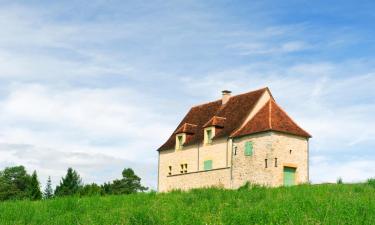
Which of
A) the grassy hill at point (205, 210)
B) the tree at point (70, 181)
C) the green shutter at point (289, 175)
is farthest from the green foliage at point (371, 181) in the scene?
the tree at point (70, 181)

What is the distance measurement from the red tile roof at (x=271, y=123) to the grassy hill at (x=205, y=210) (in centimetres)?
2107

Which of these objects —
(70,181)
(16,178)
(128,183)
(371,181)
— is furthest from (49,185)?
(371,181)

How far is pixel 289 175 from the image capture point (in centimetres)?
3862

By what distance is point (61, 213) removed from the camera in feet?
50.5

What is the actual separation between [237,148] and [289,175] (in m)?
4.20

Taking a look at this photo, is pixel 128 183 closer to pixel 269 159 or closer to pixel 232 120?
pixel 232 120

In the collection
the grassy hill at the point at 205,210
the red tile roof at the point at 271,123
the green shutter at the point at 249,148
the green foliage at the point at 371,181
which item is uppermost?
the red tile roof at the point at 271,123

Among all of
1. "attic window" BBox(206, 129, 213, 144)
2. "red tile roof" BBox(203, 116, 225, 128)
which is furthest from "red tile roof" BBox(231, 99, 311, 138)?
"attic window" BBox(206, 129, 213, 144)

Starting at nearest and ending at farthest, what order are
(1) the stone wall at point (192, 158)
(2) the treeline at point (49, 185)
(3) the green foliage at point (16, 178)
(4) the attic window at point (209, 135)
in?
(1) the stone wall at point (192, 158) < (4) the attic window at point (209, 135) < (2) the treeline at point (49, 185) < (3) the green foliage at point (16, 178)

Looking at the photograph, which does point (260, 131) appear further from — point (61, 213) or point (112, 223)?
point (112, 223)

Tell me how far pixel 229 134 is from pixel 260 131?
10.1 ft

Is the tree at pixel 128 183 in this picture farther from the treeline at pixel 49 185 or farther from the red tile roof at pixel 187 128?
the red tile roof at pixel 187 128

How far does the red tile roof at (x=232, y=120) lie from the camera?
39875 millimetres

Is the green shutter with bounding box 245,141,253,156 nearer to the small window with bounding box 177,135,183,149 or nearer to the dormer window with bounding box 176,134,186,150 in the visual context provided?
the dormer window with bounding box 176,134,186,150
